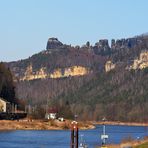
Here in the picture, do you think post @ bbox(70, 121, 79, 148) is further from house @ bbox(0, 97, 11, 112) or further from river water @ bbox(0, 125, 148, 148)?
house @ bbox(0, 97, 11, 112)

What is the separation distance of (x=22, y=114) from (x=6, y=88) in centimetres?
1010

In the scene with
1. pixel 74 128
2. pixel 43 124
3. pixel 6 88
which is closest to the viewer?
pixel 74 128

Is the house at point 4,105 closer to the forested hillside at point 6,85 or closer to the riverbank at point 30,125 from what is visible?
the forested hillside at point 6,85

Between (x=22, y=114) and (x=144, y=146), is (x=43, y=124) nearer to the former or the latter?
(x=22, y=114)

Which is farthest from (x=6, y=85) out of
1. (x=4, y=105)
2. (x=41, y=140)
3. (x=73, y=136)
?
(x=73, y=136)

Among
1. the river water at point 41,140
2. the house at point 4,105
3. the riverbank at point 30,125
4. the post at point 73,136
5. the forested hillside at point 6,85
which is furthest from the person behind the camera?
the forested hillside at point 6,85

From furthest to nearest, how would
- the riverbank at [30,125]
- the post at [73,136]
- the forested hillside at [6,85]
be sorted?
the forested hillside at [6,85], the riverbank at [30,125], the post at [73,136]

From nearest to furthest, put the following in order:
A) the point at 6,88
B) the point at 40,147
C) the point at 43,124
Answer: the point at 40,147, the point at 43,124, the point at 6,88

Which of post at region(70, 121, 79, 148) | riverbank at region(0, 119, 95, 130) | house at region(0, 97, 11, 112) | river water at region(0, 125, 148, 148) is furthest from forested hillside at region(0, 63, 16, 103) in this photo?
post at region(70, 121, 79, 148)

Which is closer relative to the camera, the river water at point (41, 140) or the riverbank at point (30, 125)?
the river water at point (41, 140)

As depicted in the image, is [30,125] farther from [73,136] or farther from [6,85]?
[73,136]

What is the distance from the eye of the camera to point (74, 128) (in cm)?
7081

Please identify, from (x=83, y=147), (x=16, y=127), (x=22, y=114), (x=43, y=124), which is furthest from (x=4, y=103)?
(x=83, y=147)

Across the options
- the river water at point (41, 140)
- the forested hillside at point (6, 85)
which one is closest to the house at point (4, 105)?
the forested hillside at point (6, 85)
